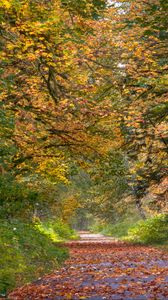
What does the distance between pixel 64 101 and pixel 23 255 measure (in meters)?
4.15

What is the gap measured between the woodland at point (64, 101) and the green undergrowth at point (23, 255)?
0.12 feet

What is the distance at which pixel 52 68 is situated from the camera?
1257cm

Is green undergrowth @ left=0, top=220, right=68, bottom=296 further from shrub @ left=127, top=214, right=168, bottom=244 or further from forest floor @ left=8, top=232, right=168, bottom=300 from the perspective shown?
shrub @ left=127, top=214, right=168, bottom=244

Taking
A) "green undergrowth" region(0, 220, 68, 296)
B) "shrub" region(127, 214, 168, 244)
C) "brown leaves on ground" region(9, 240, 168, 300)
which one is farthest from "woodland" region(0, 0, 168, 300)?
"shrub" region(127, 214, 168, 244)

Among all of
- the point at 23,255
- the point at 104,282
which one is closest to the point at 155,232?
the point at 23,255

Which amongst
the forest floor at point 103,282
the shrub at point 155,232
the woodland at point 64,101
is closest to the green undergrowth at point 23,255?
the woodland at point 64,101

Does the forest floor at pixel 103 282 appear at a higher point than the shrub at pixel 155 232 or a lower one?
higher

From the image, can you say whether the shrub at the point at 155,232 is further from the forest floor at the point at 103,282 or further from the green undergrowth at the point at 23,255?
the forest floor at the point at 103,282

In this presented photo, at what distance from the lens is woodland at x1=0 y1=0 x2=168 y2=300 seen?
10.9m

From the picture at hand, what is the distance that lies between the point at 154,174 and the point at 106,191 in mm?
7576

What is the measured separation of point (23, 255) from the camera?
12.0 meters

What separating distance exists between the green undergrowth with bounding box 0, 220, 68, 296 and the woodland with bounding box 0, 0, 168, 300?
0.12ft

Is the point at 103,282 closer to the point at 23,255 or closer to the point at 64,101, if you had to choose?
the point at 23,255

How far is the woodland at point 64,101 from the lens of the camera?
10.9m
